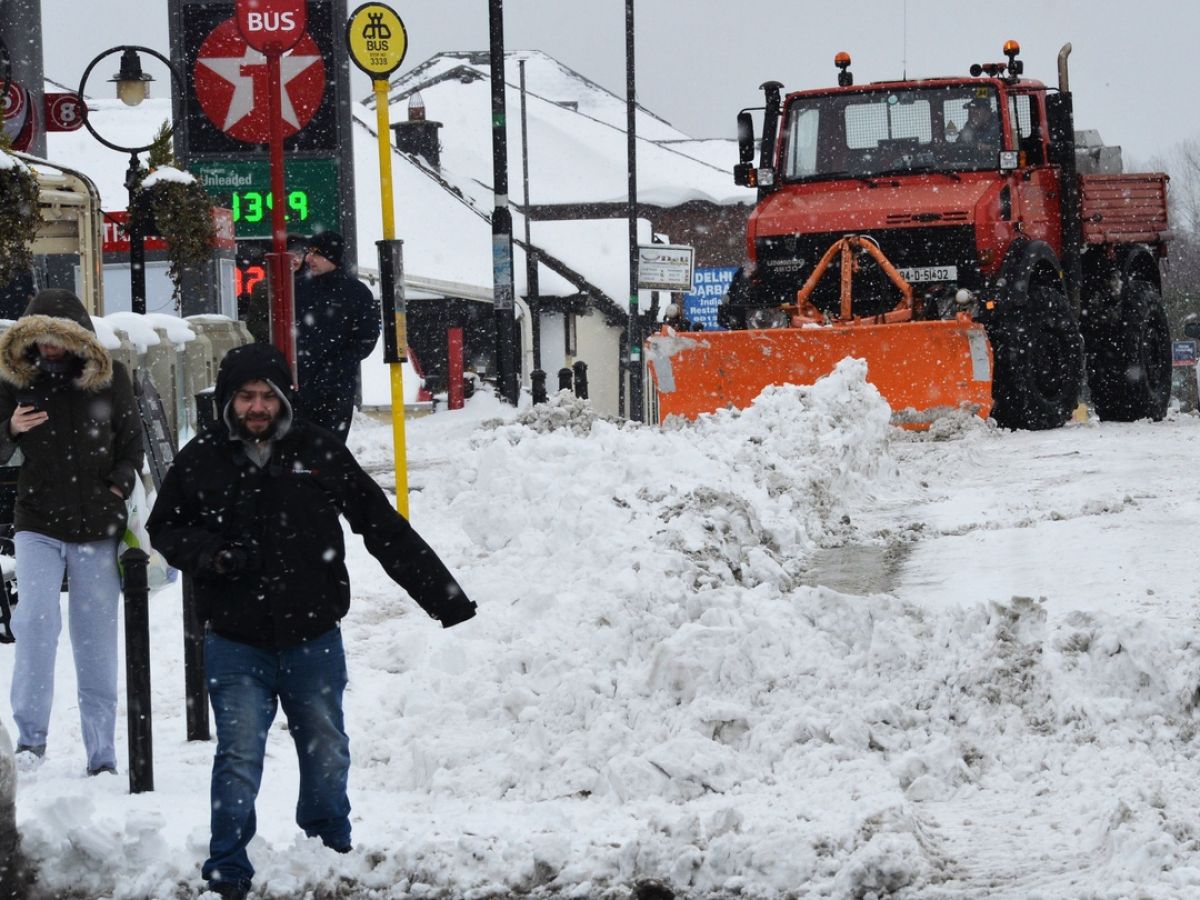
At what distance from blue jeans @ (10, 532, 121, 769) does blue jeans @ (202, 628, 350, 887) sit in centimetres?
125

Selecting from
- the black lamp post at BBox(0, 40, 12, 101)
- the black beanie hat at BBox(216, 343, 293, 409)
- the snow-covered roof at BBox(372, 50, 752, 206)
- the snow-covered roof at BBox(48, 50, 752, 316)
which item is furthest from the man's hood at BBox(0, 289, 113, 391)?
the snow-covered roof at BBox(372, 50, 752, 206)

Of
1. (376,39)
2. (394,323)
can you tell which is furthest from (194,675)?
(376,39)

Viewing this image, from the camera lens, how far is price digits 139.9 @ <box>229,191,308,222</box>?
19.9 m

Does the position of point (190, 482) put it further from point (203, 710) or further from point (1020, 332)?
point (1020, 332)

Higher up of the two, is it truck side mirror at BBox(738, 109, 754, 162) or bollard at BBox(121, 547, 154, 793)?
truck side mirror at BBox(738, 109, 754, 162)

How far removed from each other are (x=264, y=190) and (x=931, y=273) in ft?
25.7

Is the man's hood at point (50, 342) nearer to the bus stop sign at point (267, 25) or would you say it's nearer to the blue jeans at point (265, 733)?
the blue jeans at point (265, 733)

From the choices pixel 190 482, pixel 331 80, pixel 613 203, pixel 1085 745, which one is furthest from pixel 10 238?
pixel 613 203

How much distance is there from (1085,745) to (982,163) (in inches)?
431

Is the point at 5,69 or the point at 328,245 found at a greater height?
the point at 5,69

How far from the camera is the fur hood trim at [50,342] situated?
19.9ft

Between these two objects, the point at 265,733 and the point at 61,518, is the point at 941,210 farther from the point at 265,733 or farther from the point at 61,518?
the point at 265,733

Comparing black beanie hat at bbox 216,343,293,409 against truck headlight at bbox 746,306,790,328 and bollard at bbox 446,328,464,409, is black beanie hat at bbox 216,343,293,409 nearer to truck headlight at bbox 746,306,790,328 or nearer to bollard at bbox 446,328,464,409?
truck headlight at bbox 746,306,790,328

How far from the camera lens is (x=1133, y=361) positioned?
1820 cm
